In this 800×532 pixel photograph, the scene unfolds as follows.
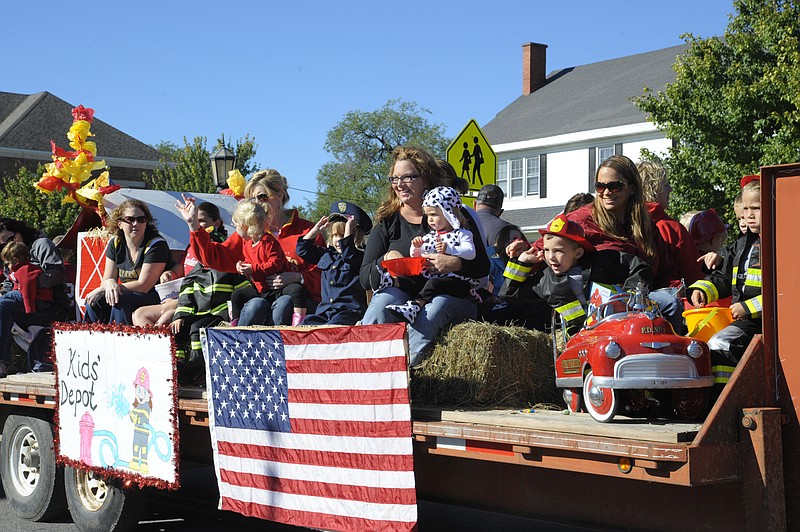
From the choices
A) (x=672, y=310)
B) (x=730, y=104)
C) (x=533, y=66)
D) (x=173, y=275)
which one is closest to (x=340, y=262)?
(x=173, y=275)

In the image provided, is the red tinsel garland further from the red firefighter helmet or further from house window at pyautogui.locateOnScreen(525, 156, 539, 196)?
house window at pyautogui.locateOnScreen(525, 156, 539, 196)

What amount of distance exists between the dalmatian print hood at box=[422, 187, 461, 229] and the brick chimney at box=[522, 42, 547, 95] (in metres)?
37.3

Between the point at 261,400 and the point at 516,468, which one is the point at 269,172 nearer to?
the point at 261,400

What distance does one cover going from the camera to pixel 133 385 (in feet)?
22.5

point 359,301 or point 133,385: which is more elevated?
point 359,301

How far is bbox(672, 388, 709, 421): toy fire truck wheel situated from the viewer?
447 cm

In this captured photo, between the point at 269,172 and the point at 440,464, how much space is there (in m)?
3.81

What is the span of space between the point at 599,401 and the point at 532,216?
3133cm

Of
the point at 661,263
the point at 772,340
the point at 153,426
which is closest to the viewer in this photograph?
the point at 772,340

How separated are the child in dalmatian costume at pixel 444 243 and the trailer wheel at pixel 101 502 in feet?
8.57

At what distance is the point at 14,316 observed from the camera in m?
9.34

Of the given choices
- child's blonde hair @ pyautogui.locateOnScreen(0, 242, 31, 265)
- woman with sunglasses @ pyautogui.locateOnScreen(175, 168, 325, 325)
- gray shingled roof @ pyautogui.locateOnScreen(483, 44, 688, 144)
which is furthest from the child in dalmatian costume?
gray shingled roof @ pyautogui.locateOnScreen(483, 44, 688, 144)

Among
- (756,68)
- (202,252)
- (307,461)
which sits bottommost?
(307,461)

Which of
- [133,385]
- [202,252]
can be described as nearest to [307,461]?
[133,385]
